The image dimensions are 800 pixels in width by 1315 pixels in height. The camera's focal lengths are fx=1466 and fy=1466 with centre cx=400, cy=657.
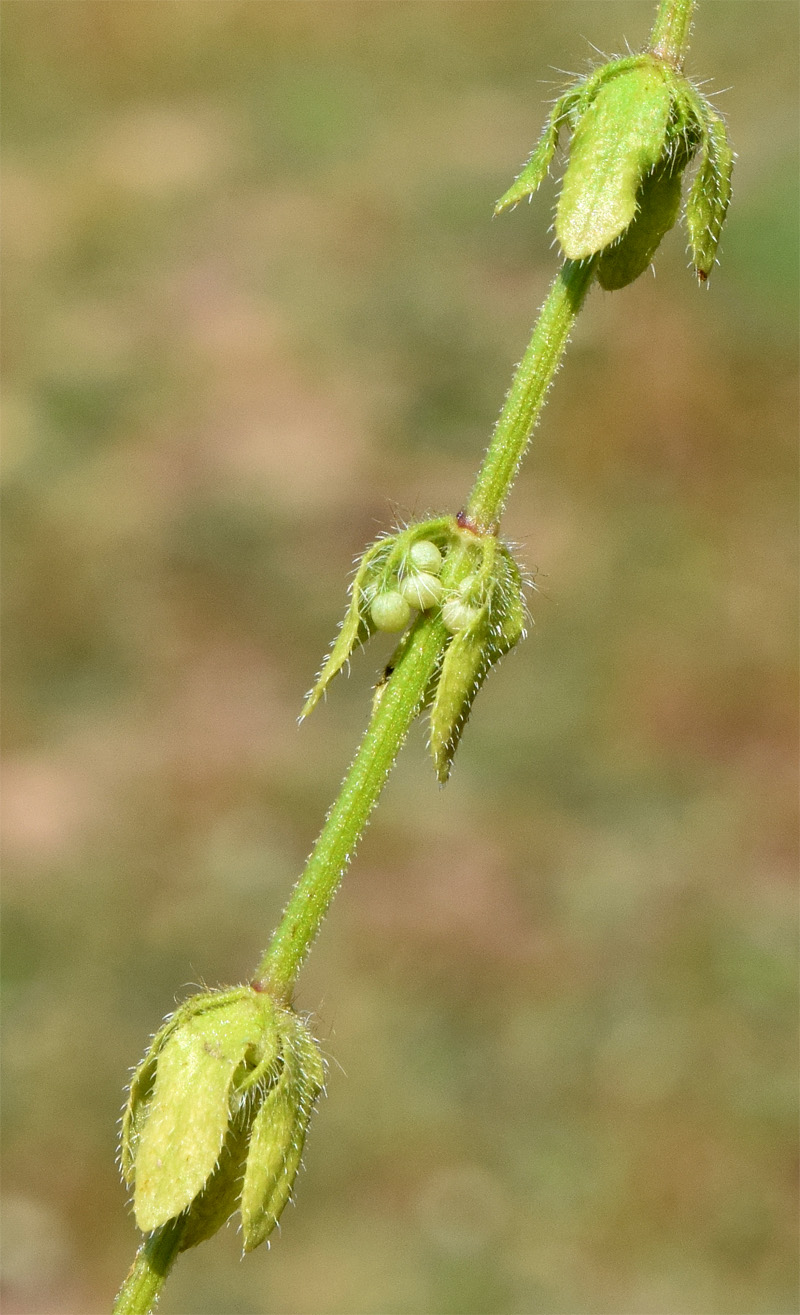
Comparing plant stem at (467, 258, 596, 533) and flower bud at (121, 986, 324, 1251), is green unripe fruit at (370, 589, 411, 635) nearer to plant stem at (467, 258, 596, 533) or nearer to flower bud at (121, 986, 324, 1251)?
plant stem at (467, 258, 596, 533)

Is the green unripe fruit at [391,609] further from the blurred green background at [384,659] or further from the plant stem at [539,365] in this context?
the blurred green background at [384,659]

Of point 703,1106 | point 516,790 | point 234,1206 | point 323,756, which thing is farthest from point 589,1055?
point 234,1206

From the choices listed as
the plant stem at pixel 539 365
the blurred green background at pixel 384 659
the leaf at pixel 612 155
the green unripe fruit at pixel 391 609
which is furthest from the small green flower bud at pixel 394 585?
the blurred green background at pixel 384 659

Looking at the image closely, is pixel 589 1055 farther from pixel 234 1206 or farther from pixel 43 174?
pixel 43 174

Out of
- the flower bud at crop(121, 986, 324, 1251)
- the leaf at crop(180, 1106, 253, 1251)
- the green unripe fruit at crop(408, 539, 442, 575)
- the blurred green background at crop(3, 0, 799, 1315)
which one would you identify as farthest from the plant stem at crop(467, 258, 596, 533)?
the blurred green background at crop(3, 0, 799, 1315)

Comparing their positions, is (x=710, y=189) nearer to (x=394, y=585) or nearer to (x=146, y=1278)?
(x=394, y=585)

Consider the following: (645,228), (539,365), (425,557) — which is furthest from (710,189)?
(425,557)

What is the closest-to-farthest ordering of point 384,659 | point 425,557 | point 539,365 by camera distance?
1. point 539,365
2. point 425,557
3. point 384,659
